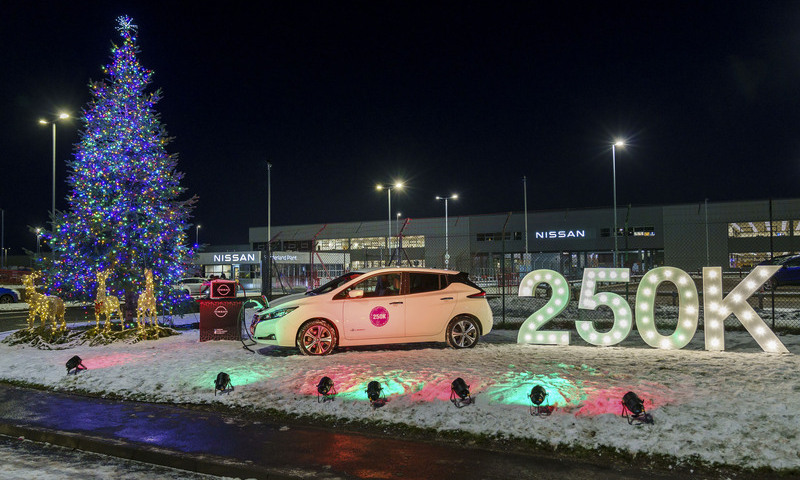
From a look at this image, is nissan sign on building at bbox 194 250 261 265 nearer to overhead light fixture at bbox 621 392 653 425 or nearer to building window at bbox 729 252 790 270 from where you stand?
building window at bbox 729 252 790 270

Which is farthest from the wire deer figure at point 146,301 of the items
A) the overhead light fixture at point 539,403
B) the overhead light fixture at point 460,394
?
the overhead light fixture at point 539,403

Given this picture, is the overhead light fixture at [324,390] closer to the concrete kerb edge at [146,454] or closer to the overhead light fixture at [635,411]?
the concrete kerb edge at [146,454]

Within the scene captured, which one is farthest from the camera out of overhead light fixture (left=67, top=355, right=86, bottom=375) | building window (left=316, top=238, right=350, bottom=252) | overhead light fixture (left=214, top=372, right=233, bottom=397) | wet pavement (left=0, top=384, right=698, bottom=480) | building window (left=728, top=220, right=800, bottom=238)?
building window (left=316, top=238, right=350, bottom=252)

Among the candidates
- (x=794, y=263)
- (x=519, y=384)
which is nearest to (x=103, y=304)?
(x=519, y=384)

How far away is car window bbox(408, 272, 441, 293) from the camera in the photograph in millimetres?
10664

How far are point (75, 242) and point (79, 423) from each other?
30.4 feet

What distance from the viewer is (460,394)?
664cm

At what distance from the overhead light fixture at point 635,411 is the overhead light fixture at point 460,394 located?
1789 mm

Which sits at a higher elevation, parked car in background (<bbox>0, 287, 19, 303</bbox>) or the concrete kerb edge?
parked car in background (<bbox>0, 287, 19, 303</bbox>)

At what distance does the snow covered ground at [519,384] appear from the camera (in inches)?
222

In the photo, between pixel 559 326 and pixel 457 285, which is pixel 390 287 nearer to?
pixel 457 285

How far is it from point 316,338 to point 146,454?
4497 mm

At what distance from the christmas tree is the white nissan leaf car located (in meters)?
6.16

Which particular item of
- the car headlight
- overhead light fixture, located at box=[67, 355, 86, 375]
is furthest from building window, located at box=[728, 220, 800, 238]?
overhead light fixture, located at box=[67, 355, 86, 375]
